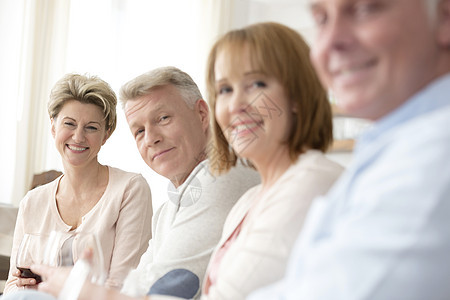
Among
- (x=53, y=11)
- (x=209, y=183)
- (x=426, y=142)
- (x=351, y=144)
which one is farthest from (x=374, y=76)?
(x=53, y=11)

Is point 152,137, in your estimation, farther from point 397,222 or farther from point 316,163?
point 397,222

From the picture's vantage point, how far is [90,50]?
4512 mm

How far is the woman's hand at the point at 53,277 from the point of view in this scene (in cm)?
113

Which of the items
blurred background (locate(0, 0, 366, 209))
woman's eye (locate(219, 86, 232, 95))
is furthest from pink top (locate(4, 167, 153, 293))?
blurred background (locate(0, 0, 366, 209))

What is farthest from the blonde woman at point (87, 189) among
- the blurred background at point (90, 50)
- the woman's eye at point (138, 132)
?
the blurred background at point (90, 50)

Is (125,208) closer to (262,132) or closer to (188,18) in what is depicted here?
(262,132)

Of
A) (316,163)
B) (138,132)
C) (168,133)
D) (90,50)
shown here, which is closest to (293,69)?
(316,163)

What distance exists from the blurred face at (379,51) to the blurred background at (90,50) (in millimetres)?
3262

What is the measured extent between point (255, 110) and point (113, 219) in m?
1.26

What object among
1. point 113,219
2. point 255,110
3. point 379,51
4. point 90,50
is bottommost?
point 113,219

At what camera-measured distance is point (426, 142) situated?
643 millimetres

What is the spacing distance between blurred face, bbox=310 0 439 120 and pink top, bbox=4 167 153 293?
1486mm

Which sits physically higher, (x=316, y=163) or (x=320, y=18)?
(x=320, y=18)

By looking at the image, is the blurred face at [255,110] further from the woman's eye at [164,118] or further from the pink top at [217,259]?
the woman's eye at [164,118]
